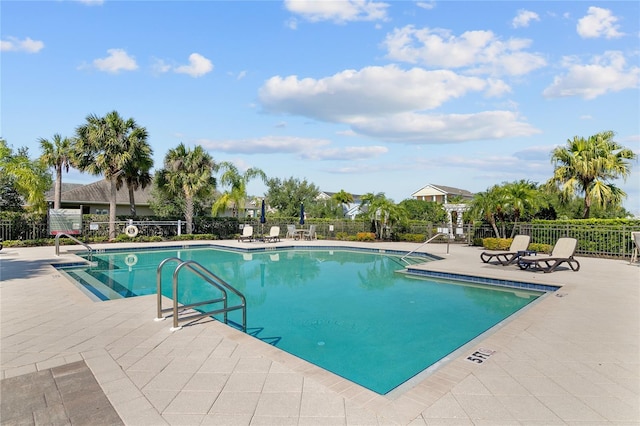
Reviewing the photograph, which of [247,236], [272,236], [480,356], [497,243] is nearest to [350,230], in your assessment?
[272,236]

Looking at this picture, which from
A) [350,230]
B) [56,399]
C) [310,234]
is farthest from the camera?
[350,230]

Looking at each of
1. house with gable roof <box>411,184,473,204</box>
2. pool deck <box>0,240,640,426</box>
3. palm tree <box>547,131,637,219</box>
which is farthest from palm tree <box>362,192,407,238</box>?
house with gable roof <box>411,184,473,204</box>

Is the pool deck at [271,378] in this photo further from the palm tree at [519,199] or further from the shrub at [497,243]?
the palm tree at [519,199]

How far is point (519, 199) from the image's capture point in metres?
16.7

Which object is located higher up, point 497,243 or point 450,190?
point 450,190

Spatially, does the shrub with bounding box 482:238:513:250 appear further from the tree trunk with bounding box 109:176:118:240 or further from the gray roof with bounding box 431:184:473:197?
the gray roof with bounding box 431:184:473:197

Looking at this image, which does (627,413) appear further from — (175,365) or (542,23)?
(542,23)

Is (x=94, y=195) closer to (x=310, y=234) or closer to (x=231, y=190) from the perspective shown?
(x=231, y=190)

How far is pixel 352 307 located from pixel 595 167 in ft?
54.3

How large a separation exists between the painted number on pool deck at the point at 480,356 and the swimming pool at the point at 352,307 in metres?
0.84

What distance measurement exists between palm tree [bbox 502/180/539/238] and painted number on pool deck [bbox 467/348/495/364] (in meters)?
14.3

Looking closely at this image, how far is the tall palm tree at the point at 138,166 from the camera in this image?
20.6m

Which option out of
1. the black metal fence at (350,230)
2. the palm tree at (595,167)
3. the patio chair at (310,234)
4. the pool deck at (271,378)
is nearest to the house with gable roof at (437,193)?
the black metal fence at (350,230)

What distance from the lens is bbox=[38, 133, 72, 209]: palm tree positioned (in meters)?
23.7
